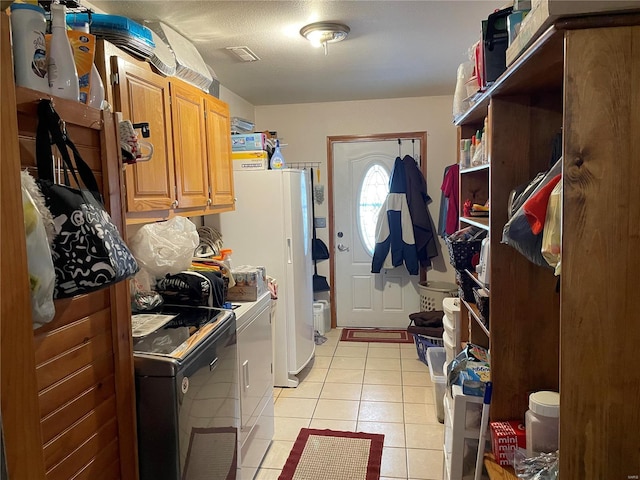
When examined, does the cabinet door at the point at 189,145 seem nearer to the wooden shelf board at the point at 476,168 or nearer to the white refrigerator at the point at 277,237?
the white refrigerator at the point at 277,237

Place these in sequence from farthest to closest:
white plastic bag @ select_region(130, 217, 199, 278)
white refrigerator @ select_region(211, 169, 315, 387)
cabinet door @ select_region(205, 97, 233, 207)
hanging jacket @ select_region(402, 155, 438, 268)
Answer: hanging jacket @ select_region(402, 155, 438, 268) < white refrigerator @ select_region(211, 169, 315, 387) < cabinet door @ select_region(205, 97, 233, 207) < white plastic bag @ select_region(130, 217, 199, 278)

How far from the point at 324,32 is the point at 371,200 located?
246cm

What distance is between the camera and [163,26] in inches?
89.6

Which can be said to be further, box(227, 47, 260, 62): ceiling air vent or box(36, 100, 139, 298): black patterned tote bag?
box(227, 47, 260, 62): ceiling air vent

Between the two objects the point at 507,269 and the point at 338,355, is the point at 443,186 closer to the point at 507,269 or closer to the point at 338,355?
the point at 338,355

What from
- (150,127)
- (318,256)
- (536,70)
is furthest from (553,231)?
(318,256)

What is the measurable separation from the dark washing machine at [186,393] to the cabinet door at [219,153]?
979 millimetres

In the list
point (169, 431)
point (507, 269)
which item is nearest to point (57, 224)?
point (169, 431)

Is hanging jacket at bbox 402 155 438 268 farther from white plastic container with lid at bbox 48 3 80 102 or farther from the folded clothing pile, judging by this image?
white plastic container with lid at bbox 48 3 80 102

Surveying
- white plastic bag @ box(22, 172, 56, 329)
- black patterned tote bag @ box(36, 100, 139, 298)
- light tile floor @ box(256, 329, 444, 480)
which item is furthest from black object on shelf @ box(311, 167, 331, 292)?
white plastic bag @ box(22, 172, 56, 329)

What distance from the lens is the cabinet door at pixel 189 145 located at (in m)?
2.27

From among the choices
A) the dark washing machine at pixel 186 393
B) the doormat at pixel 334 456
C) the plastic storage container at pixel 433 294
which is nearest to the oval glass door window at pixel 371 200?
the plastic storage container at pixel 433 294

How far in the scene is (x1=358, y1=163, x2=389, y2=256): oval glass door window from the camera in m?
4.71

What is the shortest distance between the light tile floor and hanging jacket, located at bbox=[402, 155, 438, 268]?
3.23 feet
